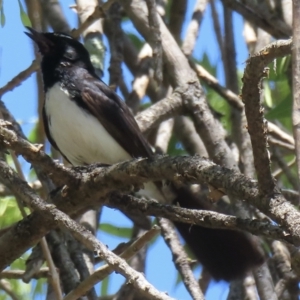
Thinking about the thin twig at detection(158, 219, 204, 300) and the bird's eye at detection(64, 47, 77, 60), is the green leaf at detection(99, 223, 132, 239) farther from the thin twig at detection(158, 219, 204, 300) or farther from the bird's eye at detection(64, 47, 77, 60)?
the bird's eye at detection(64, 47, 77, 60)

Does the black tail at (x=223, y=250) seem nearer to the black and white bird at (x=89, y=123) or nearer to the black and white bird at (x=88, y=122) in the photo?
the black and white bird at (x=89, y=123)

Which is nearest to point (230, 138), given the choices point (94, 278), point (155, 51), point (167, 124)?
point (167, 124)

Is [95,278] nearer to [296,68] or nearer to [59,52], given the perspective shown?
[296,68]

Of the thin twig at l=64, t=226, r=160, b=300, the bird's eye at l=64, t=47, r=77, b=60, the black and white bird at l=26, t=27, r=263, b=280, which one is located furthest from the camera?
the bird's eye at l=64, t=47, r=77, b=60


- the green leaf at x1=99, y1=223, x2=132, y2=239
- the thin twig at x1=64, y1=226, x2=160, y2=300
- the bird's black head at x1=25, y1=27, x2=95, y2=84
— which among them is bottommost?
the thin twig at x1=64, y1=226, x2=160, y2=300

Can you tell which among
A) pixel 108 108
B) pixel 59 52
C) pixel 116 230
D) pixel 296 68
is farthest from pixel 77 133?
pixel 296 68

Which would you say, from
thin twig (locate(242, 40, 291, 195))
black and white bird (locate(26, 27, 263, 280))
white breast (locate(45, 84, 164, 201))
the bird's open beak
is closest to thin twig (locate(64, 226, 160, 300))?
thin twig (locate(242, 40, 291, 195))

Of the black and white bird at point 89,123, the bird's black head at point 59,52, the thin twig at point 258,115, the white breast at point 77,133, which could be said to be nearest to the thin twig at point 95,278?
the thin twig at point 258,115
